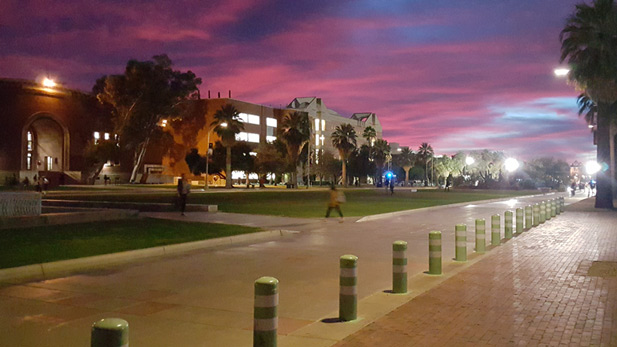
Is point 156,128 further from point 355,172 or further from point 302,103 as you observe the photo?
point 302,103

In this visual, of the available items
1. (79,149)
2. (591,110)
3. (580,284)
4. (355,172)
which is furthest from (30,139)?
(580,284)

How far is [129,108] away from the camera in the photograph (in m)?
78.4

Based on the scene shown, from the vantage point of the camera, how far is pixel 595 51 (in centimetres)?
3031

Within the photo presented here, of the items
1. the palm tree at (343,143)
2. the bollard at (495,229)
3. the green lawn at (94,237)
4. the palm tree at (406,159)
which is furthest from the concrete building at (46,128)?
the palm tree at (406,159)

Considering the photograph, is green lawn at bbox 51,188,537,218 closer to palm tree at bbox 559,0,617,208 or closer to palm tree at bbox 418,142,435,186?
palm tree at bbox 559,0,617,208

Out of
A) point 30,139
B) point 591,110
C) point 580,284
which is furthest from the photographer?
point 30,139

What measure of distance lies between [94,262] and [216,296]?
Result: 434 centimetres

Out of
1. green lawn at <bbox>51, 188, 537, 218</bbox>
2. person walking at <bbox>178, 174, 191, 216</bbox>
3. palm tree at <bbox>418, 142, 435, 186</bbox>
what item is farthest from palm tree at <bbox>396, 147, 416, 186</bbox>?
person walking at <bbox>178, 174, 191, 216</bbox>

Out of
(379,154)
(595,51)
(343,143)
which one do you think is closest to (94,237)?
(595,51)

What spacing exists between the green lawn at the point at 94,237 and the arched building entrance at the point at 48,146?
230ft

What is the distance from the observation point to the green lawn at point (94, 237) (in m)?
12.3

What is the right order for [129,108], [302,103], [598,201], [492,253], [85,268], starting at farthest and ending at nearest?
1. [302,103]
2. [129,108]
3. [598,201]
4. [492,253]
5. [85,268]

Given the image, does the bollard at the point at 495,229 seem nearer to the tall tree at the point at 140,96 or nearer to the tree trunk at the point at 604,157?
the tree trunk at the point at 604,157

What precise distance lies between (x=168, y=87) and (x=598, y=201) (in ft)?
203
